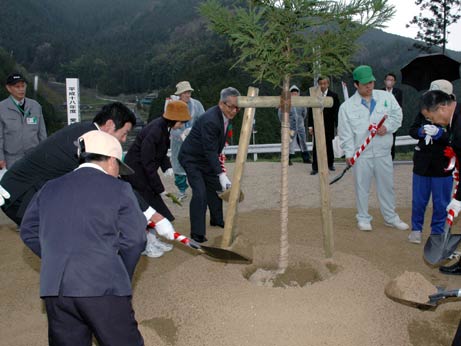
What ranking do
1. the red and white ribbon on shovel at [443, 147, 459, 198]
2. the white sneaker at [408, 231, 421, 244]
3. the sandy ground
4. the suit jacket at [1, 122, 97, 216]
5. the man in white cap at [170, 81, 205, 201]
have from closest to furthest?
the sandy ground < the suit jacket at [1, 122, 97, 216] < the red and white ribbon on shovel at [443, 147, 459, 198] < the white sneaker at [408, 231, 421, 244] < the man in white cap at [170, 81, 205, 201]

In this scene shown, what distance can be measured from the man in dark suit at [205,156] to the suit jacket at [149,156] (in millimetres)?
444

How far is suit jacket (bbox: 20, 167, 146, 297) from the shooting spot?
89.1 inches

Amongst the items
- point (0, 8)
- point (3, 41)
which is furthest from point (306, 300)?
point (0, 8)

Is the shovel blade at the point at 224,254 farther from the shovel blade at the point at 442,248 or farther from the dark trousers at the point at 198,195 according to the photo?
the shovel blade at the point at 442,248

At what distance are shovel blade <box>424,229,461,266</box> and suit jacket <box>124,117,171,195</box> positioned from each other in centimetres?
266

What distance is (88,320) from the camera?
7.68ft

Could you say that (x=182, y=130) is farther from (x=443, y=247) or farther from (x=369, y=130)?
(x=443, y=247)

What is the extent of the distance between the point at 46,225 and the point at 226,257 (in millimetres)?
1845

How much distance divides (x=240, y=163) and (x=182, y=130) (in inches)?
150

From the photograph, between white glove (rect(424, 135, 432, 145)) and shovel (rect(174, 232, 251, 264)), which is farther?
white glove (rect(424, 135, 432, 145))

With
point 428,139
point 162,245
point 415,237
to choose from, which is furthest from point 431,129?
point 162,245

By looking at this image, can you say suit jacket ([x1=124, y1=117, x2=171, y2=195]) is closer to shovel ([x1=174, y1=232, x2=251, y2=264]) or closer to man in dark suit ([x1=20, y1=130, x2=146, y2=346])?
shovel ([x1=174, y1=232, x2=251, y2=264])

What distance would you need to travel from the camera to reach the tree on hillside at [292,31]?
135 inches

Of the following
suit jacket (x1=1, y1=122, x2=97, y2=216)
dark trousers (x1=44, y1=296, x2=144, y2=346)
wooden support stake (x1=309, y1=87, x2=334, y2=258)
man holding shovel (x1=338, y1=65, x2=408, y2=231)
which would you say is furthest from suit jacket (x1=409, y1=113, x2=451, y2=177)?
dark trousers (x1=44, y1=296, x2=144, y2=346)
